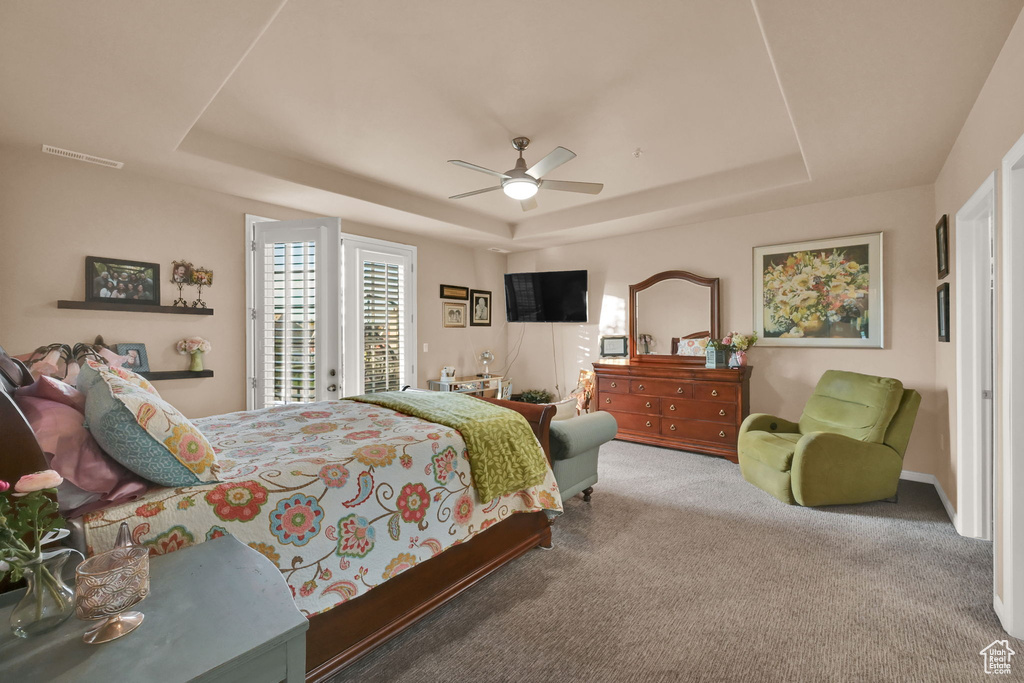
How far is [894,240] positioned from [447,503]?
4419mm

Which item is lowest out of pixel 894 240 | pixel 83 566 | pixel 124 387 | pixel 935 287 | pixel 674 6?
pixel 83 566

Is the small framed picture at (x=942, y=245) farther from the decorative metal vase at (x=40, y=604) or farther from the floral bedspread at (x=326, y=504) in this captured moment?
the decorative metal vase at (x=40, y=604)

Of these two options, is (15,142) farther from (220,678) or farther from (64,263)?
(220,678)

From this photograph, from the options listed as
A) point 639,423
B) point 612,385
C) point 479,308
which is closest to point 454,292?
point 479,308

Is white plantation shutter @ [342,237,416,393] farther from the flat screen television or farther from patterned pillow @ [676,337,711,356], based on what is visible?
patterned pillow @ [676,337,711,356]

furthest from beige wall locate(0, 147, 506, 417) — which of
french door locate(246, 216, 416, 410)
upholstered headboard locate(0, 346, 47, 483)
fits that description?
upholstered headboard locate(0, 346, 47, 483)

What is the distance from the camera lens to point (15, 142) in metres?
2.88

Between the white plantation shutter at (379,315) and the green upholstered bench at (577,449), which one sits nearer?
the green upholstered bench at (577,449)

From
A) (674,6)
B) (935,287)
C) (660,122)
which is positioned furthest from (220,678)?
(935,287)

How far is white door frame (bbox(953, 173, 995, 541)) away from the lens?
2.72m

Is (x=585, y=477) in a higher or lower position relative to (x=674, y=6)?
lower

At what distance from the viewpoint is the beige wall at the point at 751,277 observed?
388 centimetres

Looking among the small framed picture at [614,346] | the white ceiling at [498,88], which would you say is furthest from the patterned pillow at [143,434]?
the small framed picture at [614,346]

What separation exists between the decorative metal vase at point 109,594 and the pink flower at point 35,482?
17cm
